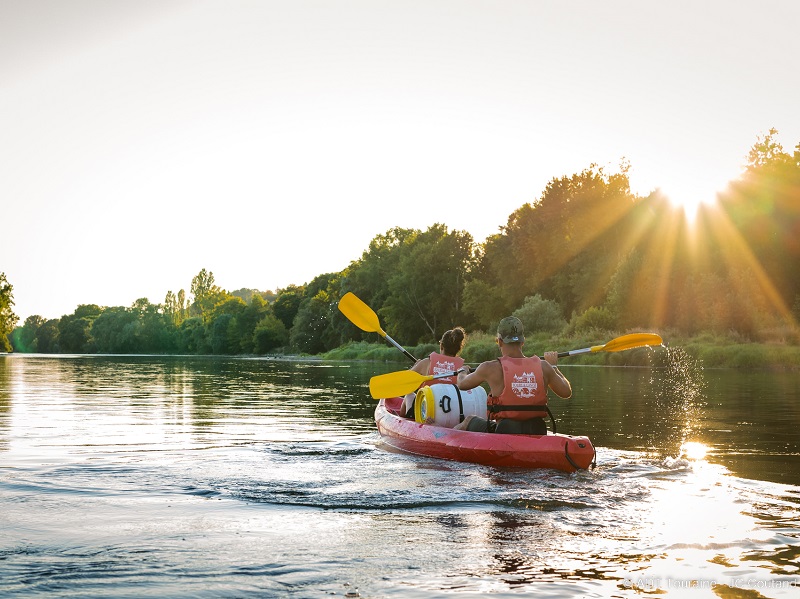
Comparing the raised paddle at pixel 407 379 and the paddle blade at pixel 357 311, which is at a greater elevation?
the paddle blade at pixel 357 311

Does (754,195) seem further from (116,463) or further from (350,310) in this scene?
(116,463)

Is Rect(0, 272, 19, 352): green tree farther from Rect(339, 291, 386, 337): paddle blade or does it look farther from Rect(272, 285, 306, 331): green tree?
Rect(339, 291, 386, 337): paddle blade

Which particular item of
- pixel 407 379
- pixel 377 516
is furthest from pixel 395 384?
pixel 377 516

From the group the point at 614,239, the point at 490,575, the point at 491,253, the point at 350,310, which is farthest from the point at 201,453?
the point at 491,253

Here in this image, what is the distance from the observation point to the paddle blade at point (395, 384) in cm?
1048

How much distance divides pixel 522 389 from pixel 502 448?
669mm

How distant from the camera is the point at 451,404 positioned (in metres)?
10.1

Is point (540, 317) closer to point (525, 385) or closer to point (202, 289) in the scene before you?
point (525, 385)

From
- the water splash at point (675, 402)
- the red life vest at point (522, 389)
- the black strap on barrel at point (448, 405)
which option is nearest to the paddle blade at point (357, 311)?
the black strap on barrel at point (448, 405)

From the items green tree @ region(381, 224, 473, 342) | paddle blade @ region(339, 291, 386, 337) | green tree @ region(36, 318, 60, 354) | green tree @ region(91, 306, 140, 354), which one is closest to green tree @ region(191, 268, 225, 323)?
A: green tree @ region(91, 306, 140, 354)

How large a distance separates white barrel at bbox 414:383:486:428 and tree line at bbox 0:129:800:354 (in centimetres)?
2753

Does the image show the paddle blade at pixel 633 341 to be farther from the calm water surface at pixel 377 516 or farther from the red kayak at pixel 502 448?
the red kayak at pixel 502 448

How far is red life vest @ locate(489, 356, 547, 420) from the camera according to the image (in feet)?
28.6

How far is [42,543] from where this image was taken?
5379 millimetres
